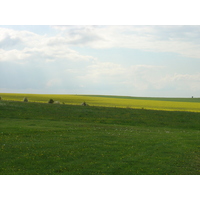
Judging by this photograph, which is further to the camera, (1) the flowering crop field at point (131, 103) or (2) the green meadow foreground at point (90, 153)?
(1) the flowering crop field at point (131, 103)

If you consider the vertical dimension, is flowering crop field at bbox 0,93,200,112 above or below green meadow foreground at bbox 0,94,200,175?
above

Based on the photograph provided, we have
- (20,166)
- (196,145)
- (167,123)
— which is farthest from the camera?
(167,123)

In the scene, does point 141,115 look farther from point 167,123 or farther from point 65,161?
point 65,161

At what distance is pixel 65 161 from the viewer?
55.8ft

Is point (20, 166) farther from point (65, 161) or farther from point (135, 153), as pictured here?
point (135, 153)

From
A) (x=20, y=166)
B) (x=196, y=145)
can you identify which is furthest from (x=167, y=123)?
(x=20, y=166)

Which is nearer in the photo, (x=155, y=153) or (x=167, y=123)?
(x=155, y=153)

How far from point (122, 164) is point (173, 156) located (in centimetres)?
457

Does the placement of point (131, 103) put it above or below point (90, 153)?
above

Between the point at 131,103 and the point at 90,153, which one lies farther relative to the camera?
the point at 131,103

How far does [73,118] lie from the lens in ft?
142

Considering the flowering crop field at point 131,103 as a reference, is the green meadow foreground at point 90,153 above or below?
below

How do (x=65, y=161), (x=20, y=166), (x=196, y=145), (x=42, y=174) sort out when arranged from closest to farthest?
(x=42, y=174), (x=20, y=166), (x=65, y=161), (x=196, y=145)

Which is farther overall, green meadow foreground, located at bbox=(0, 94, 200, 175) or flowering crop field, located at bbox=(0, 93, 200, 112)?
flowering crop field, located at bbox=(0, 93, 200, 112)
